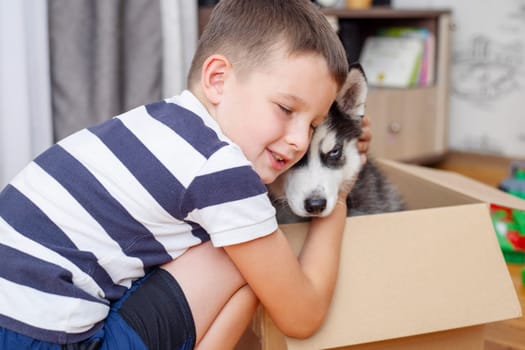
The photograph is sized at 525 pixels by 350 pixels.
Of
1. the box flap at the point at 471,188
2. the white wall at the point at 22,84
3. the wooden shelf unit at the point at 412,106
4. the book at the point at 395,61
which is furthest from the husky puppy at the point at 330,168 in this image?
the book at the point at 395,61

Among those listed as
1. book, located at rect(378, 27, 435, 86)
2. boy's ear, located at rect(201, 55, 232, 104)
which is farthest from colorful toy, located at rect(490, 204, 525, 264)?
book, located at rect(378, 27, 435, 86)

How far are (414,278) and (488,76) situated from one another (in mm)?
2537

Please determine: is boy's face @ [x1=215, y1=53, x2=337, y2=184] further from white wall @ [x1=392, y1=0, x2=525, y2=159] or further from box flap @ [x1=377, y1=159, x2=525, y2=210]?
white wall @ [x1=392, y1=0, x2=525, y2=159]

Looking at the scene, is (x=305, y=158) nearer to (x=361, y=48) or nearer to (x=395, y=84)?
(x=395, y=84)

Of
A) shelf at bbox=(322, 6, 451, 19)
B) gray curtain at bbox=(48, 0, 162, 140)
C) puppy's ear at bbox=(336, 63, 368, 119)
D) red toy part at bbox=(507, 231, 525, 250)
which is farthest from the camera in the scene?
shelf at bbox=(322, 6, 451, 19)

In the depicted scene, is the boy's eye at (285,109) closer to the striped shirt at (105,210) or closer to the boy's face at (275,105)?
the boy's face at (275,105)

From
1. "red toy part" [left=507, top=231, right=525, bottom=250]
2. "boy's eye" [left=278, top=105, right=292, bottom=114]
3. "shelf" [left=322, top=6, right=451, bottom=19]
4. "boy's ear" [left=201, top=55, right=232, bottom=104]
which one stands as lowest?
"red toy part" [left=507, top=231, right=525, bottom=250]

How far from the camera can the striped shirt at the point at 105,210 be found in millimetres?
951

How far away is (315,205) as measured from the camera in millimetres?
1230

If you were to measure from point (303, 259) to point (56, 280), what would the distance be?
1.51ft

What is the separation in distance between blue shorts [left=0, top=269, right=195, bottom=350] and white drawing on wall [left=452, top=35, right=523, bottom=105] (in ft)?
9.22

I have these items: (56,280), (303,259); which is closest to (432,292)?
(303,259)

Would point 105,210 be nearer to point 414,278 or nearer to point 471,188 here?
point 414,278

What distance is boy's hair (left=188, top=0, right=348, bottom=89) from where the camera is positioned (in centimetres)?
105
